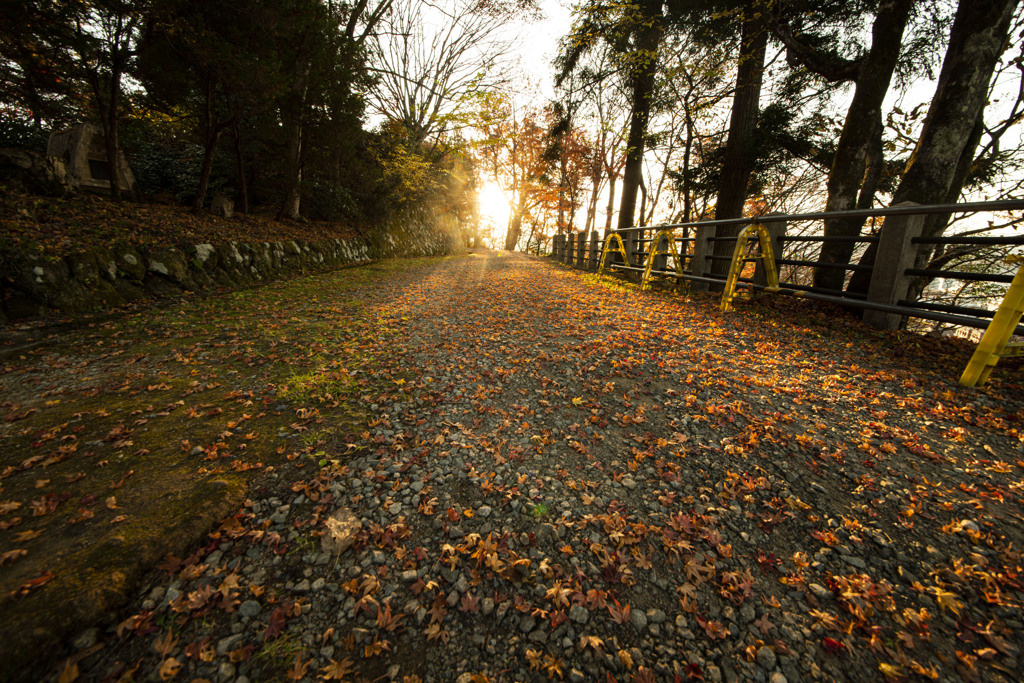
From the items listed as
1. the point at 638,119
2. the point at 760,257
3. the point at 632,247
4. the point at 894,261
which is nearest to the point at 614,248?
the point at 632,247

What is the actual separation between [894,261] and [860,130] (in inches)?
126

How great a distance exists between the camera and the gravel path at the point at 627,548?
1.47 m

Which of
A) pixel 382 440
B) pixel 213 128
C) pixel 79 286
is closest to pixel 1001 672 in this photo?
pixel 382 440

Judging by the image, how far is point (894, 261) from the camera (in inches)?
172

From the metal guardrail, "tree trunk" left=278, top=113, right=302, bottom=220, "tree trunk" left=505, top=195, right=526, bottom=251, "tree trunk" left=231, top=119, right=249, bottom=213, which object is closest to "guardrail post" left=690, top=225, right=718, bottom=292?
the metal guardrail

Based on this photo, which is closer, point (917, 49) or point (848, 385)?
point (848, 385)

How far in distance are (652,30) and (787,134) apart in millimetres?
5202

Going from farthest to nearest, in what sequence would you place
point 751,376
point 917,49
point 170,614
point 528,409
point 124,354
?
point 917,49
point 124,354
point 751,376
point 528,409
point 170,614

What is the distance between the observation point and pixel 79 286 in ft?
16.4

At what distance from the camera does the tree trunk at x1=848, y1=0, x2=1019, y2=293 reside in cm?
462

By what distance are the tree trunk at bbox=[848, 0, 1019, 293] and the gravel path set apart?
294cm

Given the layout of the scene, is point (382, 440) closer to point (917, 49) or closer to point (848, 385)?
point (848, 385)

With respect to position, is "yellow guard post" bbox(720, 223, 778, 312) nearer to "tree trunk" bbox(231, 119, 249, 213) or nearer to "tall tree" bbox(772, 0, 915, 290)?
"tall tree" bbox(772, 0, 915, 290)

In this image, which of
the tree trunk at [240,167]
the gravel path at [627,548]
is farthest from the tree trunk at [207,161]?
the gravel path at [627,548]
